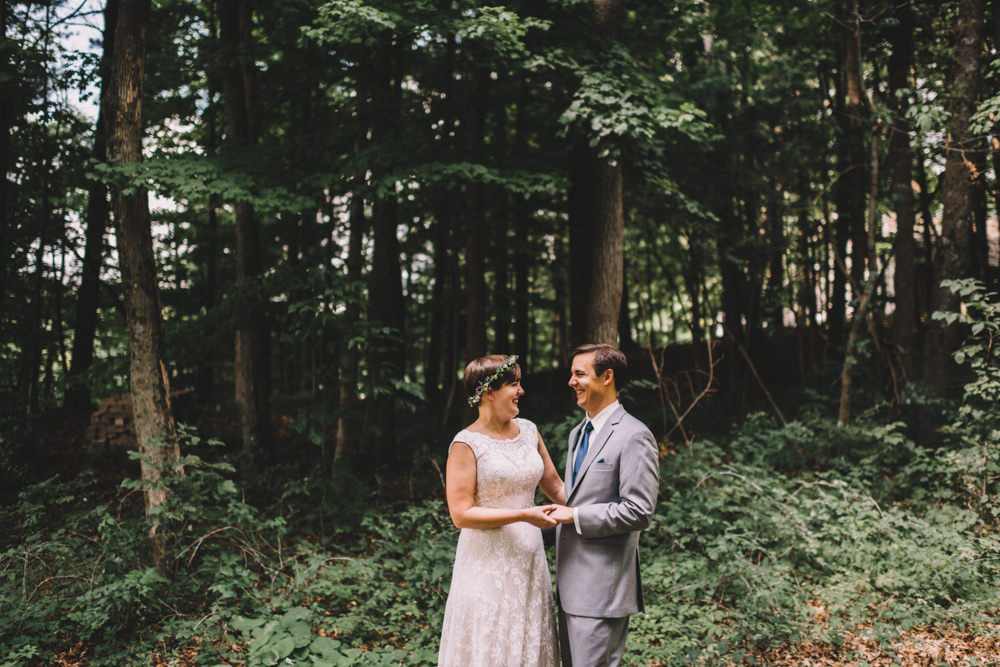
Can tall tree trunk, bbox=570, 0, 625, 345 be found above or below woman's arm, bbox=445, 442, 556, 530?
above

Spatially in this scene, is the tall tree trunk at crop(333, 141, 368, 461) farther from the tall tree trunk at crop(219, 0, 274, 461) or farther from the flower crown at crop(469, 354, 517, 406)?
the flower crown at crop(469, 354, 517, 406)

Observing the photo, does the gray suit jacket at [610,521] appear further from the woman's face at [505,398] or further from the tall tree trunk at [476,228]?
the tall tree trunk at [476,228]

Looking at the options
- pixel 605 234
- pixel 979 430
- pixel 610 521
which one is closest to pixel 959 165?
pixel 979 430

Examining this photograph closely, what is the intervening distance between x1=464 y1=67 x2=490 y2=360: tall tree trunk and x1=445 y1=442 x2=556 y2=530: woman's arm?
6389mm

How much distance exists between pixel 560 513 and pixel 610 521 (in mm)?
253

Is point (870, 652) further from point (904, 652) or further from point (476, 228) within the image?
point (476, 228)

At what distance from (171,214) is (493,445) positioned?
1536 centimetres

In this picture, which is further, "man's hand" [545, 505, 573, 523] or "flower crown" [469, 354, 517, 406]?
"flower crown" [469, 354, 517, 406]

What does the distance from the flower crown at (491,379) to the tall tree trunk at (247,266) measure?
284 inches

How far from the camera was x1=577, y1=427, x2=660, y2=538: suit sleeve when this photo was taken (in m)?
2.80

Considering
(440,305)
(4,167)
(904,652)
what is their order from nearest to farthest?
(904,652), (4,167), (440,305)

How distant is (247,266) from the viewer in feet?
32.6

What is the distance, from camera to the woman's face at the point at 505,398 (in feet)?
10.4

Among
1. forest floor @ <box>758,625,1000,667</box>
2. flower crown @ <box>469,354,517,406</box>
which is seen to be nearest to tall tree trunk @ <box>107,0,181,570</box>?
flower crown @ <box>469,354,517,406</box>
